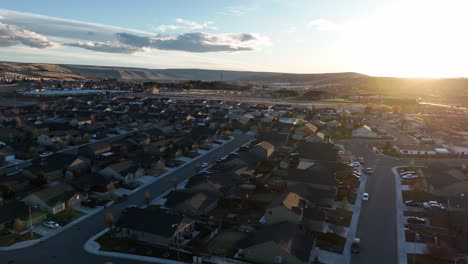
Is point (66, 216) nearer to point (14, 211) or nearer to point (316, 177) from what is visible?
point (14, 211)

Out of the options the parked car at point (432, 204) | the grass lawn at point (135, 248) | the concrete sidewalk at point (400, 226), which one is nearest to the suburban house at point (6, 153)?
the grass lawn at point (135, 248)

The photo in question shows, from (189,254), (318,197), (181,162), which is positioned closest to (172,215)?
(189,254)

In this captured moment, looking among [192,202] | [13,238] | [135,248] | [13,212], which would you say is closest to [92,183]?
[13,212]

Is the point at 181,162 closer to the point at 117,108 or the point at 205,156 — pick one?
the point at 205,156

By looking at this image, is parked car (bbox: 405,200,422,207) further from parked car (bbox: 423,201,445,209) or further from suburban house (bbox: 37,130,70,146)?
suburban house (bbox: 37,130,70,146)

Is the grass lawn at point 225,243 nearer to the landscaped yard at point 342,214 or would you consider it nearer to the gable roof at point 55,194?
the landscaped yard at point 342,214

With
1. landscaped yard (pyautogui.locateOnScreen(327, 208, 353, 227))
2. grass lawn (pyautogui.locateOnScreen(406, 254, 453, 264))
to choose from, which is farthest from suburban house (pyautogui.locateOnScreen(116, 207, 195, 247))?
grass lawn (pyautogui.locateOnScreen(406, 254, 453, 264))

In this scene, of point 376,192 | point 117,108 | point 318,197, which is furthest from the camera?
point 117,108
